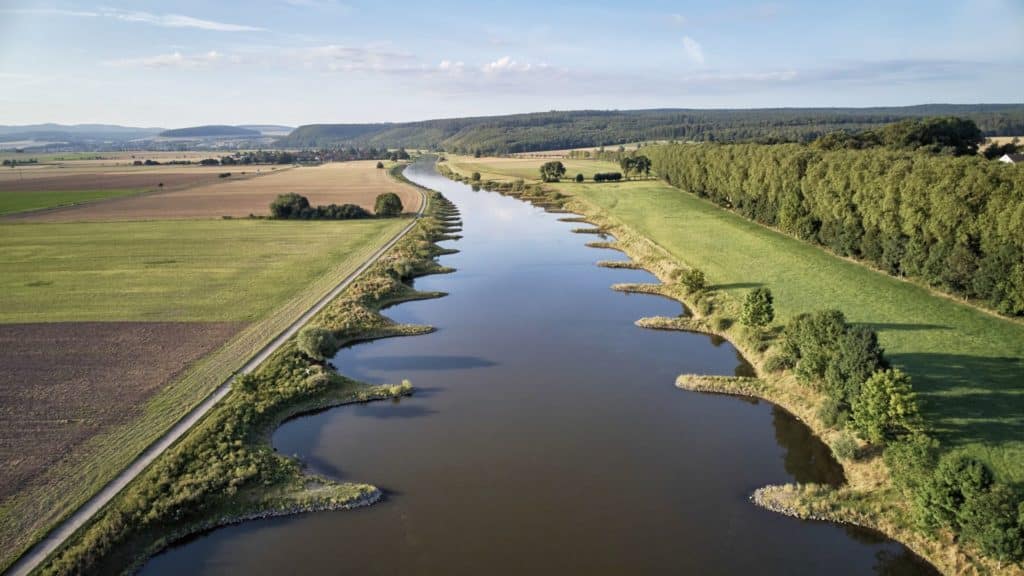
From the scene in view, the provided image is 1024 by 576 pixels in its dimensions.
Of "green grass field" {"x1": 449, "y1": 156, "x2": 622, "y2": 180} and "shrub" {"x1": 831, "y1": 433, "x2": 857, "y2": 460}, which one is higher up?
"green grass field" {"x1": 449, "y1": 156, "x2": 622, "y2": 180}

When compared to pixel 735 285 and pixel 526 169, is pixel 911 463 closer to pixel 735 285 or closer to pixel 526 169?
pixel 735 285

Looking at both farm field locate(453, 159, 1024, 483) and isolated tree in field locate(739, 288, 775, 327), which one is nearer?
farm field locate(453, 159, 1024, 483)

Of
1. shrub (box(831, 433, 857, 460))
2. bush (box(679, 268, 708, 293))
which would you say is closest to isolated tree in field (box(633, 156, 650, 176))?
bush (box(679, 268, 708, 293))

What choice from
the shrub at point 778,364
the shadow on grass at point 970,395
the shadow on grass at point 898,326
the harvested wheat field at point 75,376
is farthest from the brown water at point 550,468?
the shadow on grass at point 898,326

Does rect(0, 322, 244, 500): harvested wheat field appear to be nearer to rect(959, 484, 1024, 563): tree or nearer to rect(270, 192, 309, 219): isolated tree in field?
rect(959, 484, 1024, 563): tree

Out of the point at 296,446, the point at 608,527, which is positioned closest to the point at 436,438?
the point at 296,446

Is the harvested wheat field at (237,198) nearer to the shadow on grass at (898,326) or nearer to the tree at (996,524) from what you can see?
the shadow on grass at (898,326)

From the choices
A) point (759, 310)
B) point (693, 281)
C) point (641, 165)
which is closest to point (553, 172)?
point (641, 165)
